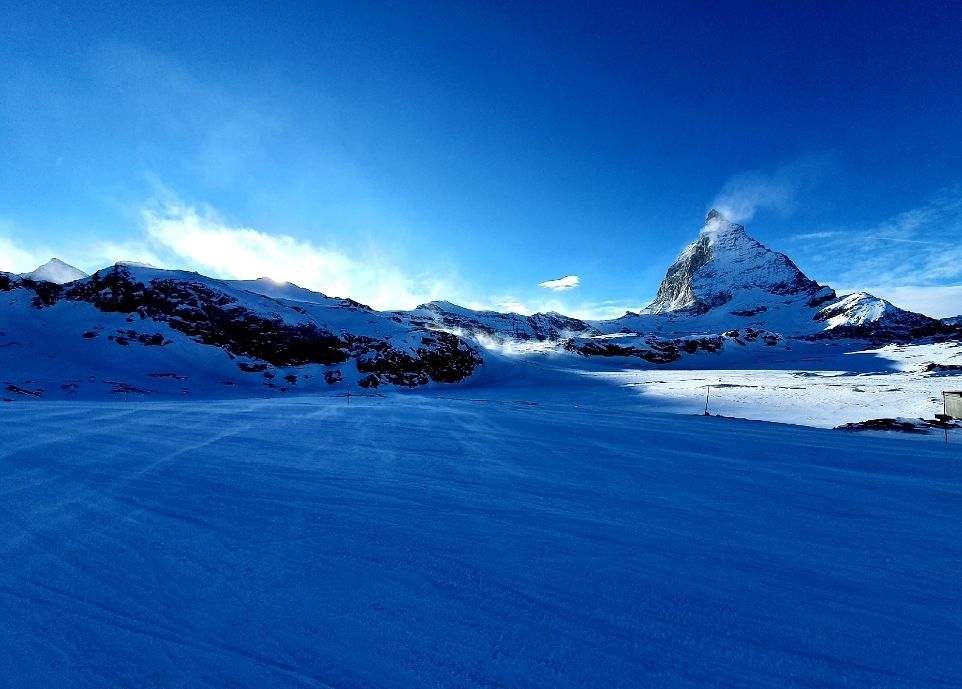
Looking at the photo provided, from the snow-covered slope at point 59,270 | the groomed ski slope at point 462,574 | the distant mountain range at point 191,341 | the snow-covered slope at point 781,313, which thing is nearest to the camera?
the groomed ski slope at point 462,574

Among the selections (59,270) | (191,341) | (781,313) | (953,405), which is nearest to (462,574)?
(953,405)

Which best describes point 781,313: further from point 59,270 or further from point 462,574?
point 59,270

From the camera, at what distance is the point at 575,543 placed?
3.09 m

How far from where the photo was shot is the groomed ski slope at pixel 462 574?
1883 millimetres

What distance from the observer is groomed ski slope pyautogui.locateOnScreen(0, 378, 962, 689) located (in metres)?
1.88

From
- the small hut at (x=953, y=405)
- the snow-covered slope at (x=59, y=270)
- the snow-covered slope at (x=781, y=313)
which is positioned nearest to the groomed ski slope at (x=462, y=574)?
the small hut at (x=953, y=405)

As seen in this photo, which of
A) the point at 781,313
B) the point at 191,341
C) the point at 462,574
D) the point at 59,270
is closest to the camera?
the point at 462,574

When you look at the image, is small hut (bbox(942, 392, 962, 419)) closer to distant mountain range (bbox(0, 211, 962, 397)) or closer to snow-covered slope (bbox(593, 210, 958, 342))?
distant mountain range (bbox(0, 211, 962, 397))

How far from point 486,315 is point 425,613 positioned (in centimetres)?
14347

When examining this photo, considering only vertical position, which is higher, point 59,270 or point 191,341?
point 59,270

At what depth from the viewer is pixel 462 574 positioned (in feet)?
8.52

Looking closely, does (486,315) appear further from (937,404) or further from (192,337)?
(937,404)

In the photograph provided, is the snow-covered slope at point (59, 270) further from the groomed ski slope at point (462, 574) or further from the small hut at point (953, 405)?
the small hut at point (953, 405)

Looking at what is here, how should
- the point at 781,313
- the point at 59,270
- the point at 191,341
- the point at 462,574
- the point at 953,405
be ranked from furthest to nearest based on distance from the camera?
1. the point at 781,313
2. the point at 59,270
3. the point at 191,341
4. the point at 953,405
5. the point at 462,574
